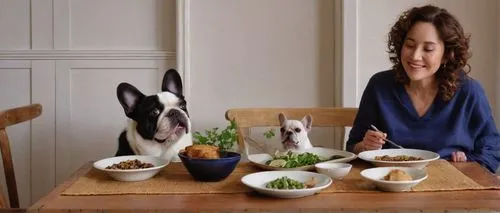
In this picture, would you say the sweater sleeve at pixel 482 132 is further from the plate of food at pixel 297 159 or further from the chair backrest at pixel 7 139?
the chair backrest at pixel 7 139

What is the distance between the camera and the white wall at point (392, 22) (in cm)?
229

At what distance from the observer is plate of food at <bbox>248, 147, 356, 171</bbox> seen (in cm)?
142

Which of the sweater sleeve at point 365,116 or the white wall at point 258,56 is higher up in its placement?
the white wall at point 258,56

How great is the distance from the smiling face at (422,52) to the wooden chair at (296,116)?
420 millimetres

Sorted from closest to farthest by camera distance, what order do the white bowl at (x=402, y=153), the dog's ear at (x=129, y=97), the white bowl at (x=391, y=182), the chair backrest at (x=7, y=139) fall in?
the white bowl at (x=391, y=182), the white bowl at (x=402, y=153), the dog's ear at (x=129, y=97), the chair backrest at (x=7, y=139)

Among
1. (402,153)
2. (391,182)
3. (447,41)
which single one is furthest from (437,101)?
(391,182)

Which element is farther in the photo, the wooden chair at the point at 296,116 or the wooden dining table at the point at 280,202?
the wooden chair at the point at 296,116

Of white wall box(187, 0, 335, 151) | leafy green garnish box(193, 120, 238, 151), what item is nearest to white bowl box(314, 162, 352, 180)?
leafy green garnish box(193, 120, 238, 151)

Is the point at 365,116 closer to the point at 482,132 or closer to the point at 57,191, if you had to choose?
the point at 482,132

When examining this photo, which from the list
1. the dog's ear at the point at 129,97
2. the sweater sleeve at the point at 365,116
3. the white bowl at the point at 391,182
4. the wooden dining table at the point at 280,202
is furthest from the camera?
the sweater sleeve at the point at 365,116

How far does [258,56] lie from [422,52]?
2.64 ft

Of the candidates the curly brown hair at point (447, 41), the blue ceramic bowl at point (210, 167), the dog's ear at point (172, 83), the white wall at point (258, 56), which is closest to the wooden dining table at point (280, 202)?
the blue ceramic bowl at point (210, 167)

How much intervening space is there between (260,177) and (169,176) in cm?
27

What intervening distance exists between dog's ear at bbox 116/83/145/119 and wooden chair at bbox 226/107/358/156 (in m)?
0.60
